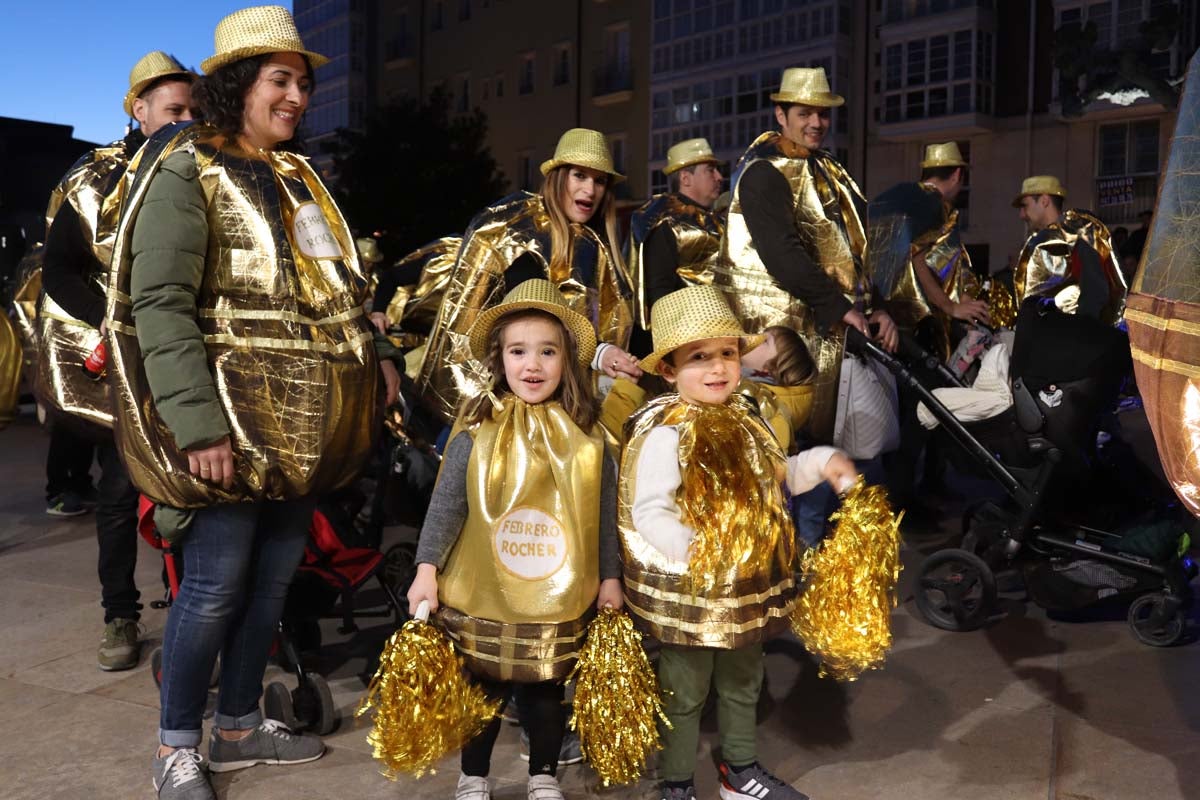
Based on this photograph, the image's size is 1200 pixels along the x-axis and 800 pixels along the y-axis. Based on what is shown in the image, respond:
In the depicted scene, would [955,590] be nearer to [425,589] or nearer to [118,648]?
[425,589]

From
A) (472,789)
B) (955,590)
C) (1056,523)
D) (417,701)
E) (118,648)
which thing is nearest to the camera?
(417,701)

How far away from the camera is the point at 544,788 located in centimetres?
288

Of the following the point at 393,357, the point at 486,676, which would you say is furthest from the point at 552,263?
the point at 486,676

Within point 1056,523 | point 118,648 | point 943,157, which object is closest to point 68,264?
point 118,648

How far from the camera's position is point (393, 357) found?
11.1 feet

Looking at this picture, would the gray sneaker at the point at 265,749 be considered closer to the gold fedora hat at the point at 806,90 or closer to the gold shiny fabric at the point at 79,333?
the gold shiny fabric at the point at 79,333

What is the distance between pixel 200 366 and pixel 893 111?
25.6 m

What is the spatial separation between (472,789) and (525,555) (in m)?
0.66

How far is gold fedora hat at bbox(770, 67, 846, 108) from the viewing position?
4.53 metres

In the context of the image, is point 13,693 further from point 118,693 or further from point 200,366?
point 200,366

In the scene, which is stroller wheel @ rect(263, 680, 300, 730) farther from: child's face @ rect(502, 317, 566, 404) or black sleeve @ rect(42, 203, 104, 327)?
black sleeve @ rect(42, 203, 104, 327)

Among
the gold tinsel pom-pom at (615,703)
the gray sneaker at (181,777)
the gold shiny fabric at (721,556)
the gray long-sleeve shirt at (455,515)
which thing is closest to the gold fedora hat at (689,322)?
the gold shiny fabric at (721,556)

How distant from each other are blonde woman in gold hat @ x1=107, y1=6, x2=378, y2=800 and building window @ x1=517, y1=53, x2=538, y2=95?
1253 inches

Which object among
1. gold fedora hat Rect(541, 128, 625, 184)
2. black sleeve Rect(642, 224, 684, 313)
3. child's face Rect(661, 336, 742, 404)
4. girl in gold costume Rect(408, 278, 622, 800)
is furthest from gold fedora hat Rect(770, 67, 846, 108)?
girl in gold costume Rect(408, 278, 622, 800)
